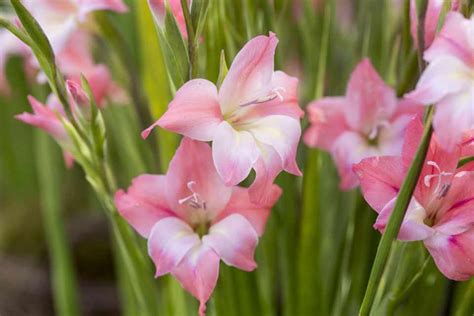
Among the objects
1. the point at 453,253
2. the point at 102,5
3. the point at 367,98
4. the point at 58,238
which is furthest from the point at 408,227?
the point at 58,238

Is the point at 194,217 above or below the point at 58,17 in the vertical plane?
below

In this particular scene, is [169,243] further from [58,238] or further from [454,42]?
[58,238]

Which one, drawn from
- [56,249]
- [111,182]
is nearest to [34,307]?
[56,249]

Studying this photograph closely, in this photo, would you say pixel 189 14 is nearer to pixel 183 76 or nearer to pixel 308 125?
pixel 183 76

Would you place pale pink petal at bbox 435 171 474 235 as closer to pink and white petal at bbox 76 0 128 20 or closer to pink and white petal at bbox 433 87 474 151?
pink and white petal at bbox 433 87 474 151

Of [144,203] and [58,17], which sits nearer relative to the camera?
[144,203]

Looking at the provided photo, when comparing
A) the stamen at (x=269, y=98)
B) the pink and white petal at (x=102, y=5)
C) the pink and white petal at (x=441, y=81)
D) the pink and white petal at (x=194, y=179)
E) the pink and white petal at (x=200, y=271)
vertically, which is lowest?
the pink and white petal at (x=200, y=271)

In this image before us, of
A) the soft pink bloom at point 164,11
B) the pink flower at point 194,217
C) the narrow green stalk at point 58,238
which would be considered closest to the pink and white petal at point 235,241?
the pink flower at point 194,217

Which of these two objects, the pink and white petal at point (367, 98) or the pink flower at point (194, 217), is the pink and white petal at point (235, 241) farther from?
the pink and white petal at point (367, 98)
